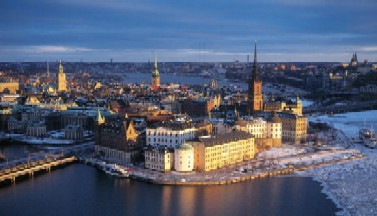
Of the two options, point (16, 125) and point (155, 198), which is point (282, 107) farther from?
point (155, 198)

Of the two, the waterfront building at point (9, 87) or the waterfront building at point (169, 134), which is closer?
the waterfront building at point (169, 134)

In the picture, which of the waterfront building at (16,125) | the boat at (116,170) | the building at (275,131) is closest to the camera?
the boat at (116,170)

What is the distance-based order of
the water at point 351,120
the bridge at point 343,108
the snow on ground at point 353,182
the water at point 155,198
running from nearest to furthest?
the water at point 155,198 < the snow on ground at point 353,182 < the water at point 351,120 < the bridge at point 343,108

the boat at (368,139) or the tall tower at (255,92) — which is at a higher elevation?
the tall tower at (255,92)

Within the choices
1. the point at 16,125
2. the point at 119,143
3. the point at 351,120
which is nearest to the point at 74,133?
the point at 16,125

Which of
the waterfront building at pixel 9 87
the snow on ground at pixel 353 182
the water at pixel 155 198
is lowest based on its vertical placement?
the water at pixel 155 198

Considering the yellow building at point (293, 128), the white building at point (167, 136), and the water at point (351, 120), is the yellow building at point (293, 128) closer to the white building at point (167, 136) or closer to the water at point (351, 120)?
the water at point (351, 120)

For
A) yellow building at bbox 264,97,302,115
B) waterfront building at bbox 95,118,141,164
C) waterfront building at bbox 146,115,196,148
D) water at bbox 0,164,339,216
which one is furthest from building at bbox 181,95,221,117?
water at bbox 0,164,339,216

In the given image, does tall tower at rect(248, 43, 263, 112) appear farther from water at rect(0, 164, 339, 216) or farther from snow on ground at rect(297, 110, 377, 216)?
water at rect(0, 164, 339, 216)

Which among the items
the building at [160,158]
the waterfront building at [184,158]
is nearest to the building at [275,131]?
the waterfront building at [184,158]
